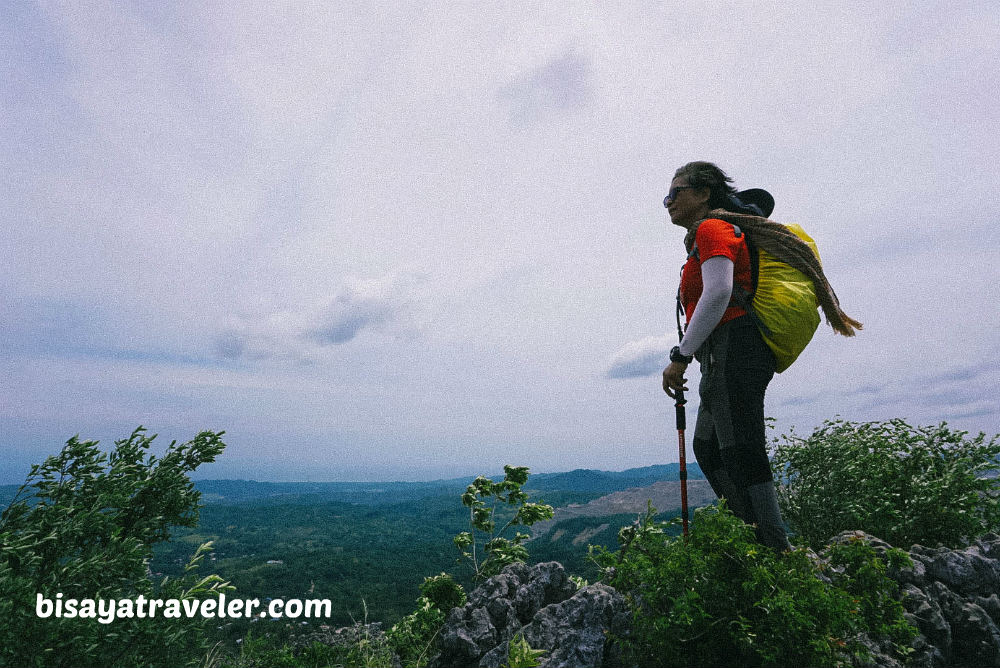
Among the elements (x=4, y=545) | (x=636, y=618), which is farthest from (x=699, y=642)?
(x=4, y=545)

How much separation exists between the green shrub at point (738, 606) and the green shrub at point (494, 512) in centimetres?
276

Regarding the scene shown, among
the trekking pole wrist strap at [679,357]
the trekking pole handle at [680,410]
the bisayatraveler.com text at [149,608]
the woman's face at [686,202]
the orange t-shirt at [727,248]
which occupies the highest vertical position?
the woman's face at [686,202]

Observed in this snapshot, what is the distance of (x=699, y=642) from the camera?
106 inches

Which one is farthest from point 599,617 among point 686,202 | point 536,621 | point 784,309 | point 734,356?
point 686,202

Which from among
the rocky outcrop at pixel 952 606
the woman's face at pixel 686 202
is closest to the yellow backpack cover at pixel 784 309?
the woman's face at pixel 686 202

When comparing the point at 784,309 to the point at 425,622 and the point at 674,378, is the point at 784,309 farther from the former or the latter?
the point at 425,622

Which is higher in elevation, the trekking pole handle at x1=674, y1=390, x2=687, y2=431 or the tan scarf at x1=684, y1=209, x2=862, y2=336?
the tan scarf at x1=684, y1=209, x2=862, y2=336

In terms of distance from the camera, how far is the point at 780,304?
3.64 m

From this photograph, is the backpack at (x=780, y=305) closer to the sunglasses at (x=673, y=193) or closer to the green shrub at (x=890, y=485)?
the sunglasses at (x=673, y=193)

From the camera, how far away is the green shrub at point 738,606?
8.13ft

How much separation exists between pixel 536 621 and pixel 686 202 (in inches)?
142

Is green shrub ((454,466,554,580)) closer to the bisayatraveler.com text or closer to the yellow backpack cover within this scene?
the bisayatraveler.com text

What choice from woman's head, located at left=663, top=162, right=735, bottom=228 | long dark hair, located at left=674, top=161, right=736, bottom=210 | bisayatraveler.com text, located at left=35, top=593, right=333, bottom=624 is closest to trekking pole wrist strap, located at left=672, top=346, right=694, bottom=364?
woman's head, located at left=663, top=162, right=735, bottom=228

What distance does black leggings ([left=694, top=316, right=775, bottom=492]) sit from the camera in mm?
3588
